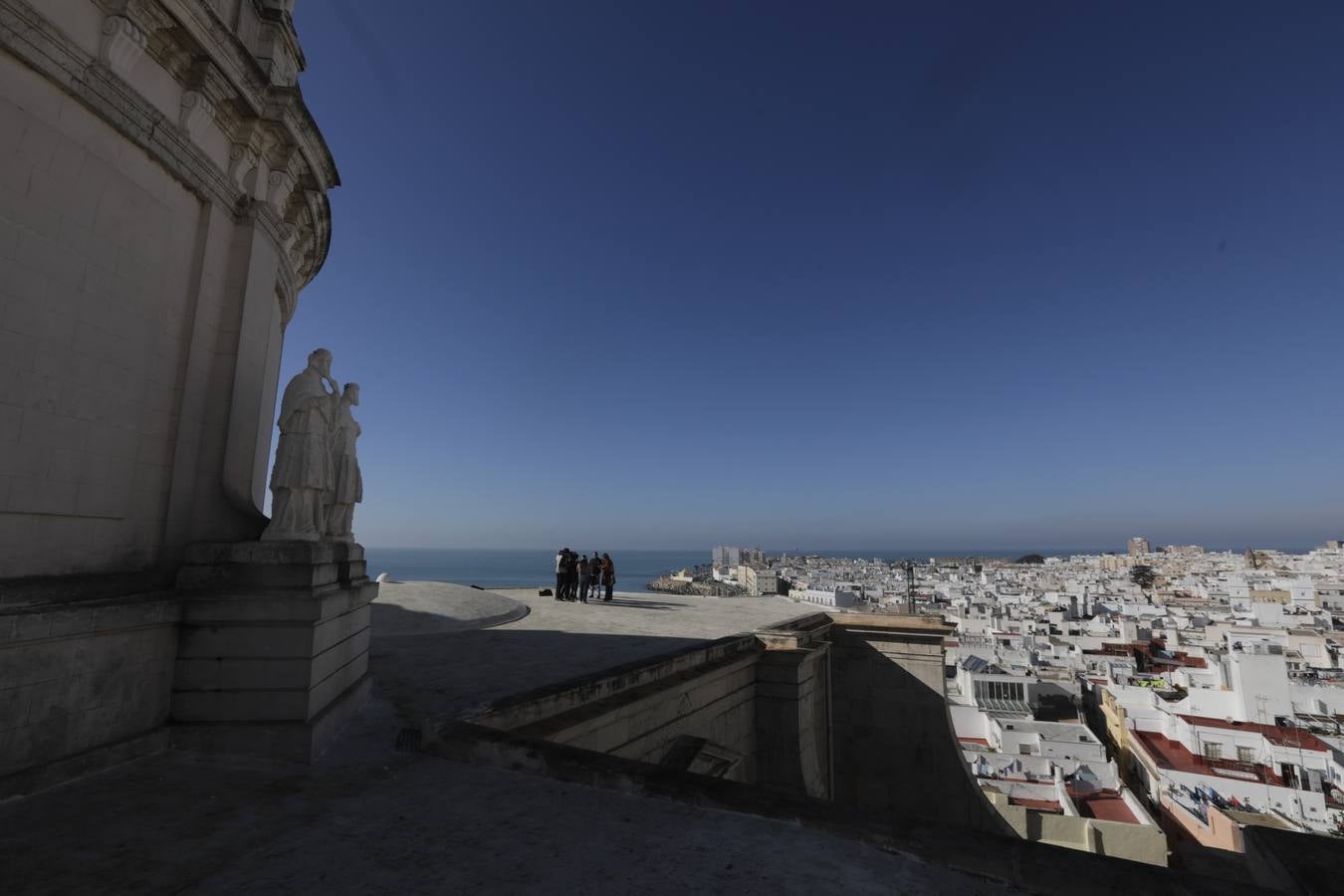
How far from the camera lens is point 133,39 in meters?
5.18

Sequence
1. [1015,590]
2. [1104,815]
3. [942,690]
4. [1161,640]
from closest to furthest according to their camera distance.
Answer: [942,690] < [1104,815] < [1161,640] < [1015,590]

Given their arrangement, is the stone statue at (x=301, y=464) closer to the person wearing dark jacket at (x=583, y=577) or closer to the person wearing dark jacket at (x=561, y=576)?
the person wearing dark jacket at (x=561, y=576)

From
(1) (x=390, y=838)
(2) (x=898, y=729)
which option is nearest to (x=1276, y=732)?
(2) (x=898, y=729)

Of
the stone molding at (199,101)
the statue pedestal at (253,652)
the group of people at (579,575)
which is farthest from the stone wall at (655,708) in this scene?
the group of people at (579,575)

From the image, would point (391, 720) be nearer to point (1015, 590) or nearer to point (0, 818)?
point (0, 818)

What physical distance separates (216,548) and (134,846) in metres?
2.58

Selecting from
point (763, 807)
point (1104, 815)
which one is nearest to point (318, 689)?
point (763, 807)

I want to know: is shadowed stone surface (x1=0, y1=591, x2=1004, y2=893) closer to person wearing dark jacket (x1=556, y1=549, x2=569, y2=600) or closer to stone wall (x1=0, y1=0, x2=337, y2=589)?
stone wall (x1=0, y1=0, x2=337, y2=589)

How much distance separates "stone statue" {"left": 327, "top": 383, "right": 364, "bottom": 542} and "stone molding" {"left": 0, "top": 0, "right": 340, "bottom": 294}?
7.54 ft

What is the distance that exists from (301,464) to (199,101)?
3.49 meters

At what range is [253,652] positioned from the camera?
5188mm

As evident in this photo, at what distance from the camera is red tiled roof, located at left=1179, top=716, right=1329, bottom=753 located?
2714 centimetres

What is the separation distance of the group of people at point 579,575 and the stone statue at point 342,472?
11.9 metres

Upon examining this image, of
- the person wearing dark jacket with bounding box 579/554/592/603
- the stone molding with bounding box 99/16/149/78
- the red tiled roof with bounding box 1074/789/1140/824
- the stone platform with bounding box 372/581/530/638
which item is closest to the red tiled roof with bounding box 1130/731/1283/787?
the red tiled roof with bounding box 1074/789/1140/824
